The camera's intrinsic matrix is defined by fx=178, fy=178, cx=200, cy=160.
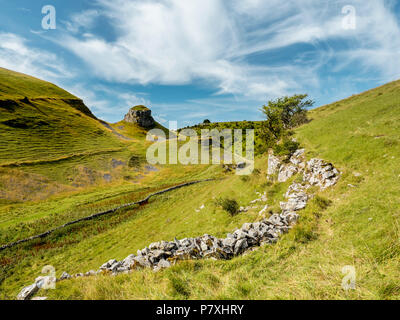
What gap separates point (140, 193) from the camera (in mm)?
45312

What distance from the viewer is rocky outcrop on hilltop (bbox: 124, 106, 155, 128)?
149m

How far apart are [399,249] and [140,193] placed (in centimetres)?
4531

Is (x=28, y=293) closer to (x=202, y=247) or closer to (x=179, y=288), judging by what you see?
(x=179, y=288)

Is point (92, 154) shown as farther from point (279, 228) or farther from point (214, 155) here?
point (279, 228)

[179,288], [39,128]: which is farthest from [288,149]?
[39,128]

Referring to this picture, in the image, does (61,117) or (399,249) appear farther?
(61,117)

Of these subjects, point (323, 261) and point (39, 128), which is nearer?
point (323, 261)

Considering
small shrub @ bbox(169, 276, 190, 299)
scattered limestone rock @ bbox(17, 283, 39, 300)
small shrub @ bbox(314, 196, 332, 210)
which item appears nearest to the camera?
small shrub @ bbox(169, 276, 190, 299)

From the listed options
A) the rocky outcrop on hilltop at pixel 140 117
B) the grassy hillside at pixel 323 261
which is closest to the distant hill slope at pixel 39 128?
the rocky outcrop on hilltop at pixel 140 117

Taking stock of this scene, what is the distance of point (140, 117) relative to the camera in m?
150

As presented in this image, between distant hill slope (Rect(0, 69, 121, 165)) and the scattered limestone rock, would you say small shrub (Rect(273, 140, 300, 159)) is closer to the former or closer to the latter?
the scattered limestone rock

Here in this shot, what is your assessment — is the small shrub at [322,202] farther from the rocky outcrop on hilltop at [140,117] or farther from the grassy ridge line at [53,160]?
the rocky outcrop on hilltop at [140,117]

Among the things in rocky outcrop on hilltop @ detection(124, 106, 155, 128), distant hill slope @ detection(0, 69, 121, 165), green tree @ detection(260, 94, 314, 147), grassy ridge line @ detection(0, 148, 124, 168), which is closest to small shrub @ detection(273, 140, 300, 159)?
green tree @ detection(260, 94, 314, 147)
